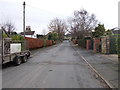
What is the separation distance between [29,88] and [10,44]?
7.39 meters

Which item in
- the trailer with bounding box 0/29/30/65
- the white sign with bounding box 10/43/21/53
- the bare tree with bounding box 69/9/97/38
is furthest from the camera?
the bare tree with bounding box 69/9/97/38

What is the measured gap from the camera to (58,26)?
99.0 meters

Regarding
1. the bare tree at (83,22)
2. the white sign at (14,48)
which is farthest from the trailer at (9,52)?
the bare tree at (83,22)

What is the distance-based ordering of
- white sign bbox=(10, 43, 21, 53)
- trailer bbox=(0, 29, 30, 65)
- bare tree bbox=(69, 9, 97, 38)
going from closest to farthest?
trailer bbox=(0, 29, 30, 65) < white sign bbox=(10, 43, 21, 53) < bare tree bbox=(69, 9, 97, 38)

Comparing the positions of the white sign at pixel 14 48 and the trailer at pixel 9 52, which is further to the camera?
the white sign at pixel 14 48

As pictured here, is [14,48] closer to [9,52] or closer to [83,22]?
[9,52]

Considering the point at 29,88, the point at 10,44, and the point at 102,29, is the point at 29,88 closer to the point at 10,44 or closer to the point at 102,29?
the point at 10,44

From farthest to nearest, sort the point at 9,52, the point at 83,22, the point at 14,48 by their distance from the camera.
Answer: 1. the point at 83,22
2. the point at 14,48
3. the point at 9,52

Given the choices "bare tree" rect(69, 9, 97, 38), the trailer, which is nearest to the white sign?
the trailer

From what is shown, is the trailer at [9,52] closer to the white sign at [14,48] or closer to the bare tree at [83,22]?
the white sign at [14,48]

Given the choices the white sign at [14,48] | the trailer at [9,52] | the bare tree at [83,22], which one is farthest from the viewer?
the bare tree at [83,22]

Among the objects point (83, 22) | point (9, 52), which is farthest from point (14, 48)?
point (83, 22)

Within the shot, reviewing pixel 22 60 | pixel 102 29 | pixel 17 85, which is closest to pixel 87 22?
pixel 102 29

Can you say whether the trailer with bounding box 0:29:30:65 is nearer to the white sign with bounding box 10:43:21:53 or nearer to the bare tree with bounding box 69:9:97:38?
the white sign with bounding box 10:43:21:53
